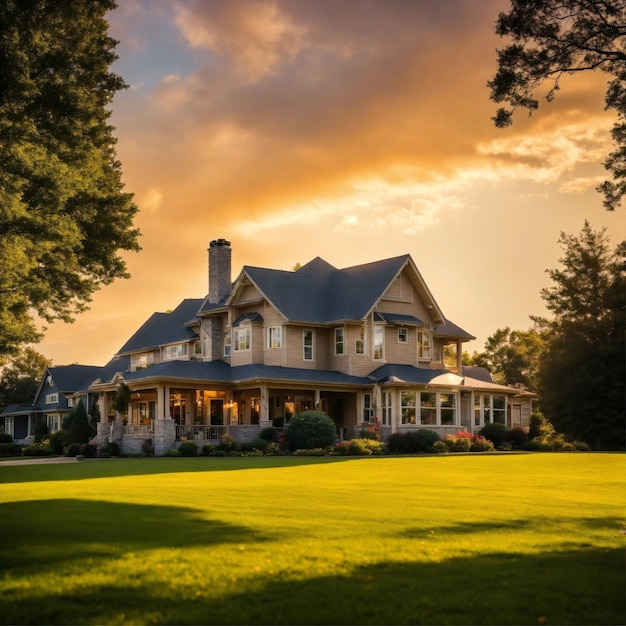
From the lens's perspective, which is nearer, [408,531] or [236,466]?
[408,531]

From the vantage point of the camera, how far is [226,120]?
3011 centimetres

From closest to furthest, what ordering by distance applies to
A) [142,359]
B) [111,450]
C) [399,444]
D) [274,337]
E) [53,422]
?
[399,444] < [111,450] < [274,337] < [142,359] < [53,422]

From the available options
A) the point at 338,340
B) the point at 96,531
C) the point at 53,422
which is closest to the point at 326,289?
the point at 338,340

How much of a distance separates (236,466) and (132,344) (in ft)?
112

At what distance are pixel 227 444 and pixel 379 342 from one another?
12.1 meters

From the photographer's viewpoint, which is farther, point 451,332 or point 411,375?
point 451,332

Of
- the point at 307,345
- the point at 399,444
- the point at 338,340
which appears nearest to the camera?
the point at 399,444

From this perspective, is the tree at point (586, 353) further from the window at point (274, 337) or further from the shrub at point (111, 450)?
the shrub at point (111, 450)

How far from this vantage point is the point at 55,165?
2581 centimetres

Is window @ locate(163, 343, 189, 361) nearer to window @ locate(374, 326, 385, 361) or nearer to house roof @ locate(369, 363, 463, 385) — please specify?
window @ locate(374, 326, 385, 361)

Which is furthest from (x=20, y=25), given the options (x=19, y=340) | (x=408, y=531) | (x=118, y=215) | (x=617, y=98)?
(x=408, y=531)

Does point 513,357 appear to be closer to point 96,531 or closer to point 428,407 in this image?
point 428,407

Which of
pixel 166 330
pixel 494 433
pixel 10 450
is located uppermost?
pixel 166 330

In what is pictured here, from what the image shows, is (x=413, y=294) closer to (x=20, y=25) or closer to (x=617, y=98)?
(x=20, y=25)
